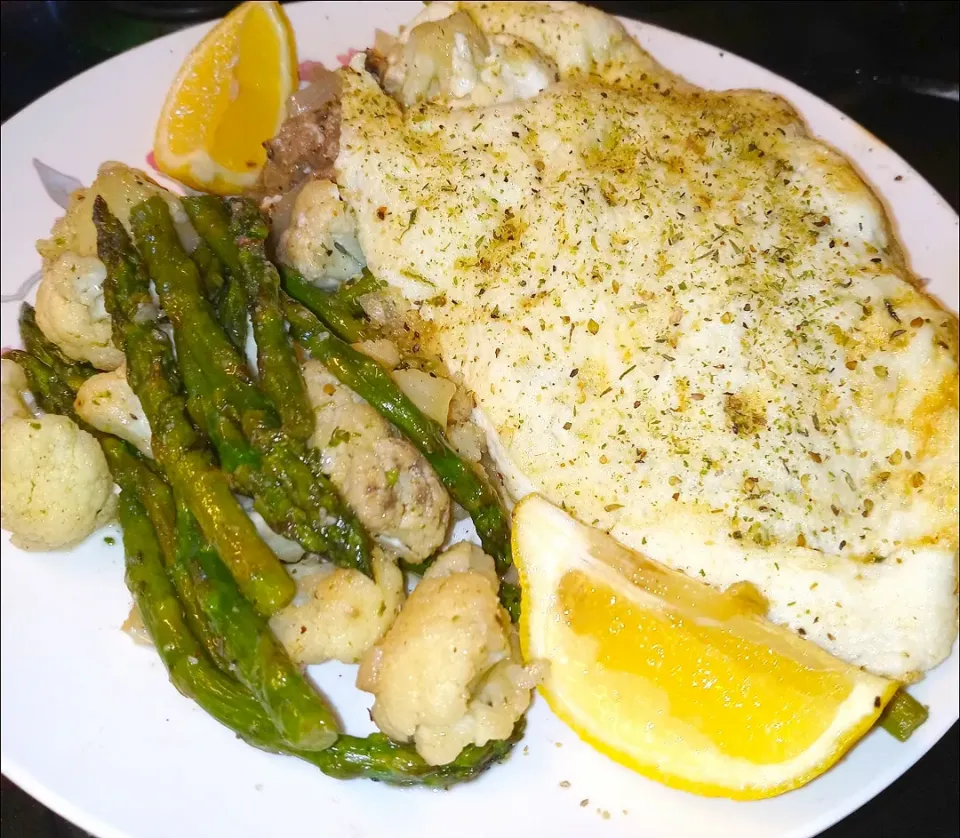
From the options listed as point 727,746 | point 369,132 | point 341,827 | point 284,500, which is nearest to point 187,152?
point 369,132

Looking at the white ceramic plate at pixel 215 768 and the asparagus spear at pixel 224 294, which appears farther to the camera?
the asparagus spear at pixel 224 294

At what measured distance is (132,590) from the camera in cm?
263

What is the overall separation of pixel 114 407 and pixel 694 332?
2.02 metres

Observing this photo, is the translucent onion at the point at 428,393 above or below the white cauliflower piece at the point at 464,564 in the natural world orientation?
above

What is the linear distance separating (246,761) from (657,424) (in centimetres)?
177

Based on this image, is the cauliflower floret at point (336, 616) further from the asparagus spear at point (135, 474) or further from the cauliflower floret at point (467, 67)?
the cauliflower floret at point (467, 67)

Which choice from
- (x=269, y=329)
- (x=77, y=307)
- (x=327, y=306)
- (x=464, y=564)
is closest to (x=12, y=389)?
(x=77, y=307)

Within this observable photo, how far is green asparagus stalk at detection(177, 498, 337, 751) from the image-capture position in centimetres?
231

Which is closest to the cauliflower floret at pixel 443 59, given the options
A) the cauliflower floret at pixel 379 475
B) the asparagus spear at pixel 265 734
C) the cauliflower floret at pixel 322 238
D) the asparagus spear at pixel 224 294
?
the cauliflower floret at pixel 322 238

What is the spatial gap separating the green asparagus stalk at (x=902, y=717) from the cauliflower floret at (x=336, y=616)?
5.42 feet

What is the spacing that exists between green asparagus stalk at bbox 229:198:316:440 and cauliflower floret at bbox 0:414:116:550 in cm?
74

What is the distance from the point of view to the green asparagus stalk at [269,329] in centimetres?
255

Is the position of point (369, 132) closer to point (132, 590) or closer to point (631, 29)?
point (631, 29)

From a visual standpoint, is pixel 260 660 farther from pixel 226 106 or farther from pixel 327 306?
pixel 226 106
